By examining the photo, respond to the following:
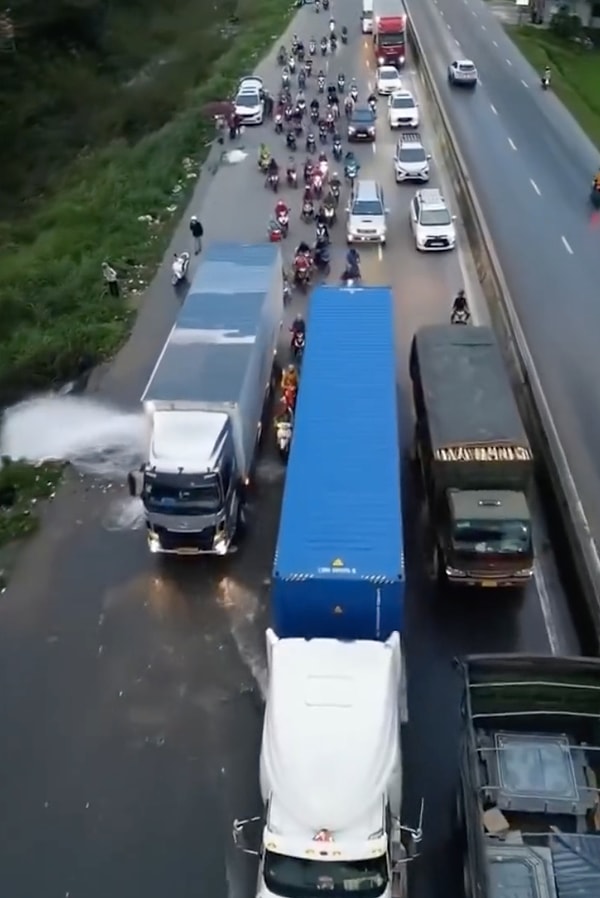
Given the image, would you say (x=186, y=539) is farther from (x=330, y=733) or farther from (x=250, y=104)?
(x=250, y=104)

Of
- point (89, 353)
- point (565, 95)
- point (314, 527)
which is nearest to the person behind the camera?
point (314, 527)

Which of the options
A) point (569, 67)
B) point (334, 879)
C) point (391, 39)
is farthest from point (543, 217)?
point (569, 67)

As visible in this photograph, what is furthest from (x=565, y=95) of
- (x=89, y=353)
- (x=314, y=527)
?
(x=314, y=527)

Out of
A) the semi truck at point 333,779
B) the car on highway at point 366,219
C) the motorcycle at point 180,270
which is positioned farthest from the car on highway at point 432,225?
the semi truck at point 333,779

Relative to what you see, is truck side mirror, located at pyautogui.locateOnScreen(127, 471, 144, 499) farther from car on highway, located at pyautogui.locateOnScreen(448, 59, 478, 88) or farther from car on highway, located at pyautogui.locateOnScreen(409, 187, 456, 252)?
car on highway, located at pyautogui.locateOnScreen(448, 59, 478, 88)

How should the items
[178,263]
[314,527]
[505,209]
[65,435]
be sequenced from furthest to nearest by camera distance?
[505,209] → [178,263] → [65,435] → [314,527]

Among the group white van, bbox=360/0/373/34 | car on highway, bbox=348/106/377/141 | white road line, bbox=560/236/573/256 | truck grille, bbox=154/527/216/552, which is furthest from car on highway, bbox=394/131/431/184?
white van, bbox=360/0/373/34

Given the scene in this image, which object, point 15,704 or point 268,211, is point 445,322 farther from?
point 15,704
